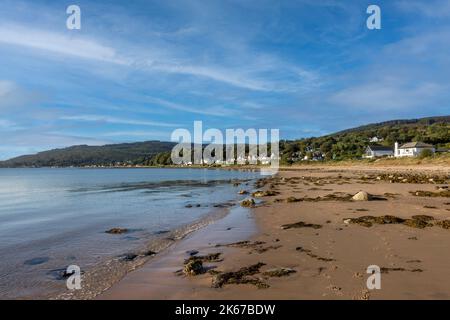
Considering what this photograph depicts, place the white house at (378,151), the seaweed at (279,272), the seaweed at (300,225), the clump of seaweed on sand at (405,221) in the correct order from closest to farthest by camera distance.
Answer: the seaweed at (279,272) < the clump of seaweed on sand at (405,221) < the seaweed at (300,225) < the white house at (378,151)

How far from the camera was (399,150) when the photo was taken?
333 ft

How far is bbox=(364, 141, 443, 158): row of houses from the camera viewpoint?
8956 centimetres

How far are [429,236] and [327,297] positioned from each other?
605 cm

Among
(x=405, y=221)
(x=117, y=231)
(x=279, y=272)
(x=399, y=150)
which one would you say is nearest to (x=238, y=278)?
(x=279, y=272)

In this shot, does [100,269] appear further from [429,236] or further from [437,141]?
[437,141]

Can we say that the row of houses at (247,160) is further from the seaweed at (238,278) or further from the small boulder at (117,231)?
the seaweed at (238,278)

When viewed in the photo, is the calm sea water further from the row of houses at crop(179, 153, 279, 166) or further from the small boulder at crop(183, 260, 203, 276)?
the row of houses at crop(179, 153, 279, 166)

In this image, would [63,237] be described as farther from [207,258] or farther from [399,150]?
[399,150]

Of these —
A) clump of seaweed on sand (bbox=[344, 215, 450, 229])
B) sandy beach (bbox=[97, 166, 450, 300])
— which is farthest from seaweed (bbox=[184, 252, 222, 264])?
clump of seaweed on sand (bbox=[344, 215, 450, 229])

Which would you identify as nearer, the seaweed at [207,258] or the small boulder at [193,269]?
the small boulder at [193,269]

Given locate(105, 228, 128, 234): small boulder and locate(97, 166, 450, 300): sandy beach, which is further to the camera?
locate(105, 228, 128, 234): small boulder

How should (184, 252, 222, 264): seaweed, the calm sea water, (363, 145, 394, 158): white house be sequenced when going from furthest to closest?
(363, 145, 394, 158): white house < (184, 252, 222, 264): seaweed < the calm sea water

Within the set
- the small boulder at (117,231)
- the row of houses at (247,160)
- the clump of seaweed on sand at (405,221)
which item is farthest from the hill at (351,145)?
the small boulder at (117,231)

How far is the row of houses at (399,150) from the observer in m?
89.6
